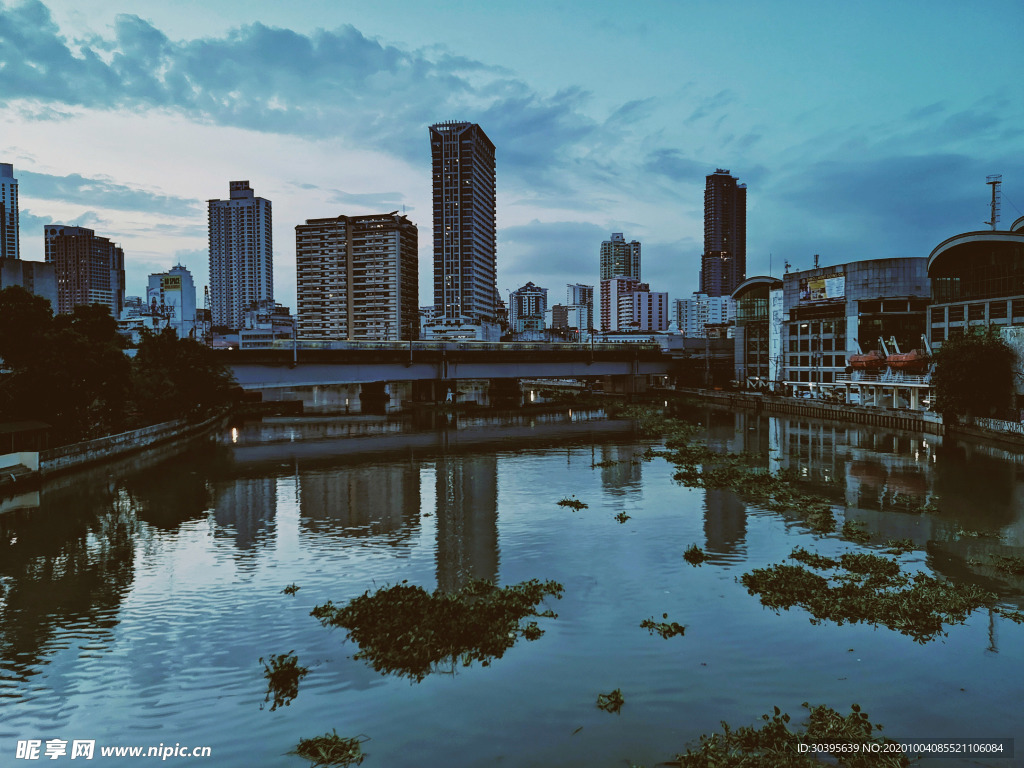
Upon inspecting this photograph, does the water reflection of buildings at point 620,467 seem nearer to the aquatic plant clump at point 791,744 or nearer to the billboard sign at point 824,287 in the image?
the aquatic plant clump at point 791,744

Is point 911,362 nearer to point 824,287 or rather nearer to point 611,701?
point 824,287

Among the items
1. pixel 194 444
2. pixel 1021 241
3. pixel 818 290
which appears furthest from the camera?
pixel 818 290

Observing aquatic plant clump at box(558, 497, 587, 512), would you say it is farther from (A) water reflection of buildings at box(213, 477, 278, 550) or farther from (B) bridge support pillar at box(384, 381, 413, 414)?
(B) bridge support pillar at box(384, 381, 413, 414)

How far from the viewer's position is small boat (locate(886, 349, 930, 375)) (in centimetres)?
Result: 6756

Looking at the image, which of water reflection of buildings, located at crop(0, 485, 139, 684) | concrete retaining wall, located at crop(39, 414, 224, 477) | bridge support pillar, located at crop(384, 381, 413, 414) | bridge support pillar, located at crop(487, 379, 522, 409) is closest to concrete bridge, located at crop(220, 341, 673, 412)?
bridge support pillar, located at crop(487, 379, 522, 409)

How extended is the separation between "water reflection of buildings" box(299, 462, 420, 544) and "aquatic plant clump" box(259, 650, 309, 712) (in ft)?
36.5

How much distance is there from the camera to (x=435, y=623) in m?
17.8

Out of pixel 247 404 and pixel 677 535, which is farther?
pixel 247 404

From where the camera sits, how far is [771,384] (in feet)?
336

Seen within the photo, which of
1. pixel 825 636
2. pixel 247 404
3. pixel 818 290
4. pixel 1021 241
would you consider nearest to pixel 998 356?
pixel 1021 241

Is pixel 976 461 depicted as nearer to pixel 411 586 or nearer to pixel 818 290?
pixel 411 586

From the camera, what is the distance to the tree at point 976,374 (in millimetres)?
53125

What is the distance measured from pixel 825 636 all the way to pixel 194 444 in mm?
57039

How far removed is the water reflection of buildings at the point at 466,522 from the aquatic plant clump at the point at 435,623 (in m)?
1.96
